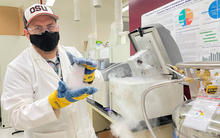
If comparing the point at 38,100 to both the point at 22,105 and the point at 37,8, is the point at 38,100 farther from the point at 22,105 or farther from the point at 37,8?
A: the point at 37,8

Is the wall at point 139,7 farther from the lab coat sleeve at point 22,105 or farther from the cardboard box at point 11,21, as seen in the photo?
the cardboard box at point 11,21

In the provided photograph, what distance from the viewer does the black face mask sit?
1.12m

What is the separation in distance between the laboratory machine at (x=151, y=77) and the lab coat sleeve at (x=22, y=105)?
0.51 m

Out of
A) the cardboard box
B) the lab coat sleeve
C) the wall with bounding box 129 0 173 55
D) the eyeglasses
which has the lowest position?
the lab coat sleeve

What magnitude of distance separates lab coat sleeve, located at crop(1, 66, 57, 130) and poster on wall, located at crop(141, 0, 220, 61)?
1.18 metres

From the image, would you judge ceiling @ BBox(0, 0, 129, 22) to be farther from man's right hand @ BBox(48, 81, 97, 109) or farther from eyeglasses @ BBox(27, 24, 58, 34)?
man's right hand @ BBox(48, 81, 97, 109)

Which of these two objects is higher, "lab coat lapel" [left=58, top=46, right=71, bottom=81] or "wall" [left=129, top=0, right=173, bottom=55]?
"wall" [left=129, top=0, right=173, bottom=55]

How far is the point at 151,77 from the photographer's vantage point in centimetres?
124

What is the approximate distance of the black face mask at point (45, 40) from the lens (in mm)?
1116

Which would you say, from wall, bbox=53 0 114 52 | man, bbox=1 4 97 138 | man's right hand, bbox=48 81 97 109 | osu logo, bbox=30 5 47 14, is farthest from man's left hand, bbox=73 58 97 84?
wall, bbox=53 0 114 52

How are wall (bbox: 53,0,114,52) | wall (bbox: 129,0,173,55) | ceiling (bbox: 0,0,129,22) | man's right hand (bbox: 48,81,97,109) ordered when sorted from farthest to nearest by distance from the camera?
wall (bbox: 53,0,114,52) → ceiling (bbox: 0,0,129,22) → wall (bbox: 129,0,173,55) → man's right hand (bbox: 48,81,97,109)

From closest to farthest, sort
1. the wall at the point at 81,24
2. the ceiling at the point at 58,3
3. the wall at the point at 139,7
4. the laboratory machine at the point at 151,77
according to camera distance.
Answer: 1. the laboratory machine at the point at 151,77
2. the wall at the point at 139,7
3. the ceiling at the point at 58,3
4. the wall at the point at 81,24

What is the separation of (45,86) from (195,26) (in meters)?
1.26

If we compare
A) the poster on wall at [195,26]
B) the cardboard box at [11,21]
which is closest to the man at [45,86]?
the poster on wall at [195,26]
